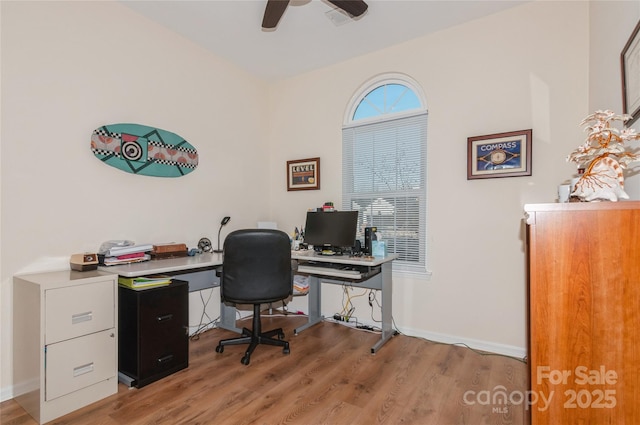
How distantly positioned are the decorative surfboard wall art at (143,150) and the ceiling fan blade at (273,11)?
140 cm

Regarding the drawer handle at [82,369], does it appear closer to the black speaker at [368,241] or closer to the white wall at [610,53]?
the black speaker at [368,241]

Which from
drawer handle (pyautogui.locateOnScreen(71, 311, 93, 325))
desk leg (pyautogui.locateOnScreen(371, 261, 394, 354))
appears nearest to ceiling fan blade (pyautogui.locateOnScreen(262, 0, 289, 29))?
desk leg (pyautogui.locateOnScreen(371, 261, 394, 354))

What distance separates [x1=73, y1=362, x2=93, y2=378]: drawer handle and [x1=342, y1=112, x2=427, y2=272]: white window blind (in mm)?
2515

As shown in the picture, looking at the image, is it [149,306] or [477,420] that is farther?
[149,306]

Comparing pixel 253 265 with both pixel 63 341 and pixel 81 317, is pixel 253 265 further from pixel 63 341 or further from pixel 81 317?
pixel 63 341

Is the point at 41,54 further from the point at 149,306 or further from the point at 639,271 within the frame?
the point at 639,271

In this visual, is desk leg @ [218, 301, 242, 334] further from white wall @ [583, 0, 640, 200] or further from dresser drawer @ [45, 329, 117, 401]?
white wall @ [583, 0, 640, 200]

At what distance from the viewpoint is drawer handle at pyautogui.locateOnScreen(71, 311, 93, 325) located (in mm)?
1937

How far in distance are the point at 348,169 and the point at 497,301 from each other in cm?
194

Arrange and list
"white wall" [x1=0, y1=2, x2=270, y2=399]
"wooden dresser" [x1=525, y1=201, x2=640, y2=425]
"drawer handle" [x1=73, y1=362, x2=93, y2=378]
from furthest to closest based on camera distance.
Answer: "white wall" [x1=0, y1=2, x2=270, y2=399] → "drawer handle" [x1=73, y1=362, x2=93, y2=378] → "wooden dresser" [x1=525, y1=201, x2=640, y2=425]

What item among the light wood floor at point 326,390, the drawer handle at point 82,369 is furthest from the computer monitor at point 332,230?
the drawer handle at point 82,369

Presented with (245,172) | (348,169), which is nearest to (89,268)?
(245,172)

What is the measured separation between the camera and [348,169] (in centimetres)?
357

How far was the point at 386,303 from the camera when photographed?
2994mm
